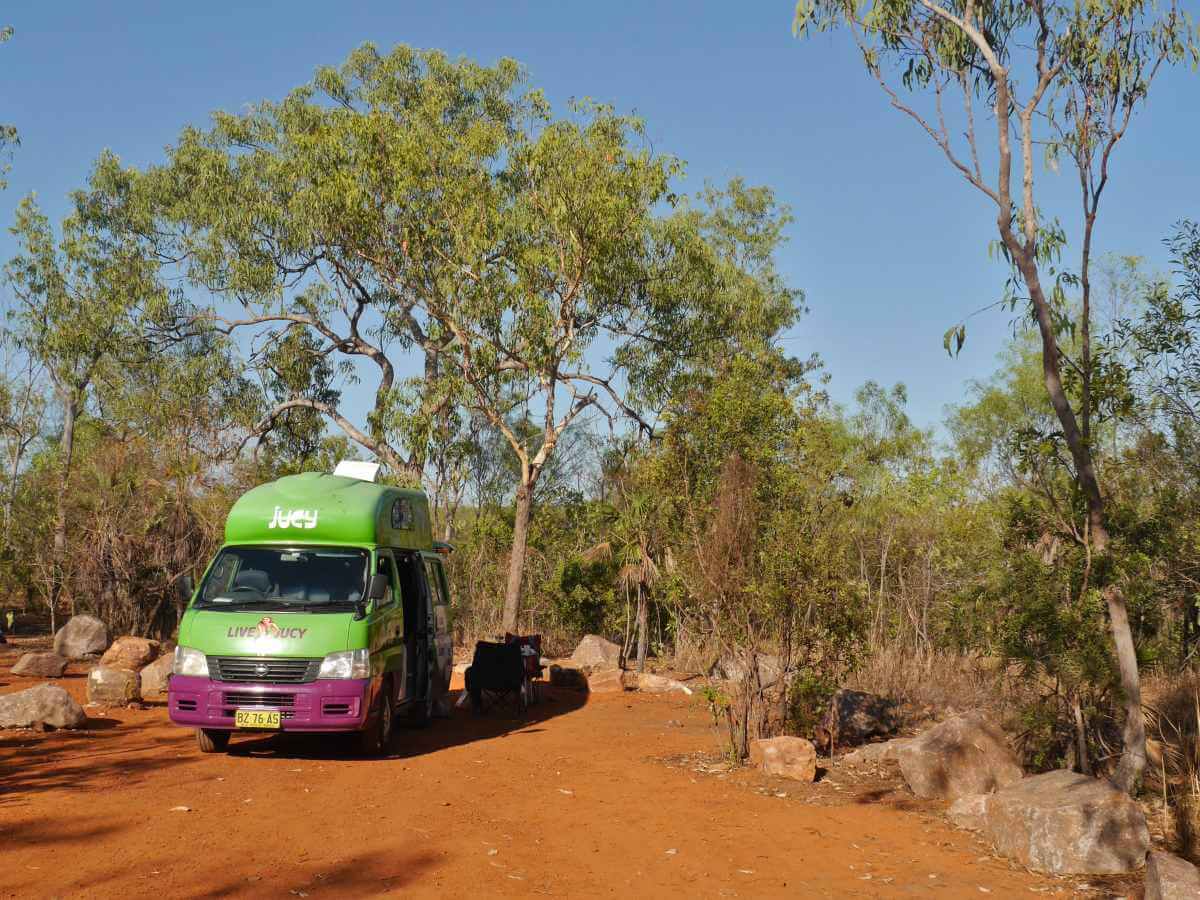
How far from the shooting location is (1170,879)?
625cm

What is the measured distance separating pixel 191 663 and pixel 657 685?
945 centimetres

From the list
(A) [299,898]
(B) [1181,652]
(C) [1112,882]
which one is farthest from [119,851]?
(B) [1181,652]

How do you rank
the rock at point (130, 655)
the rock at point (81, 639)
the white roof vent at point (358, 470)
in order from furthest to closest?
1. the rock at point (81, 639)
2. the rock at point (130, 655)
3. the white roof vent at point (358, 470)

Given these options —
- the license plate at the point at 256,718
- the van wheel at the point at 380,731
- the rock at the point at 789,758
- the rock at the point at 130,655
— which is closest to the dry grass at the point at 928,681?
the rock at the point at 789,758

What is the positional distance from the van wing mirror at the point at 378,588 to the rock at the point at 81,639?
10.9 m

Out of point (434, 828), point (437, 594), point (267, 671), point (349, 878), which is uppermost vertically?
point (437, 594)

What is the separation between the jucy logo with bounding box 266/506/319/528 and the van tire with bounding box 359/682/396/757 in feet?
5.93

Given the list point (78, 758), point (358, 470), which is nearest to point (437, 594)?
point (358, 470)

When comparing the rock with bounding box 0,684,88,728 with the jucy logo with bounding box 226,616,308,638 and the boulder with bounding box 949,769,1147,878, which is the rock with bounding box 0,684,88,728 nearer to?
the jucy logo with bounding box 226,616,308,638

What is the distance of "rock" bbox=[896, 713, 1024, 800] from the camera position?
9664 mm

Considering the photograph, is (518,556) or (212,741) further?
(518,556)

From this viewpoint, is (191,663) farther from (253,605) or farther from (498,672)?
(498,672)

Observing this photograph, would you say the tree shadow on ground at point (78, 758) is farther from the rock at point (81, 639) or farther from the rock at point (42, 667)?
the rock at point (81, 639)

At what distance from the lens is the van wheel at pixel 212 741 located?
10852mm
